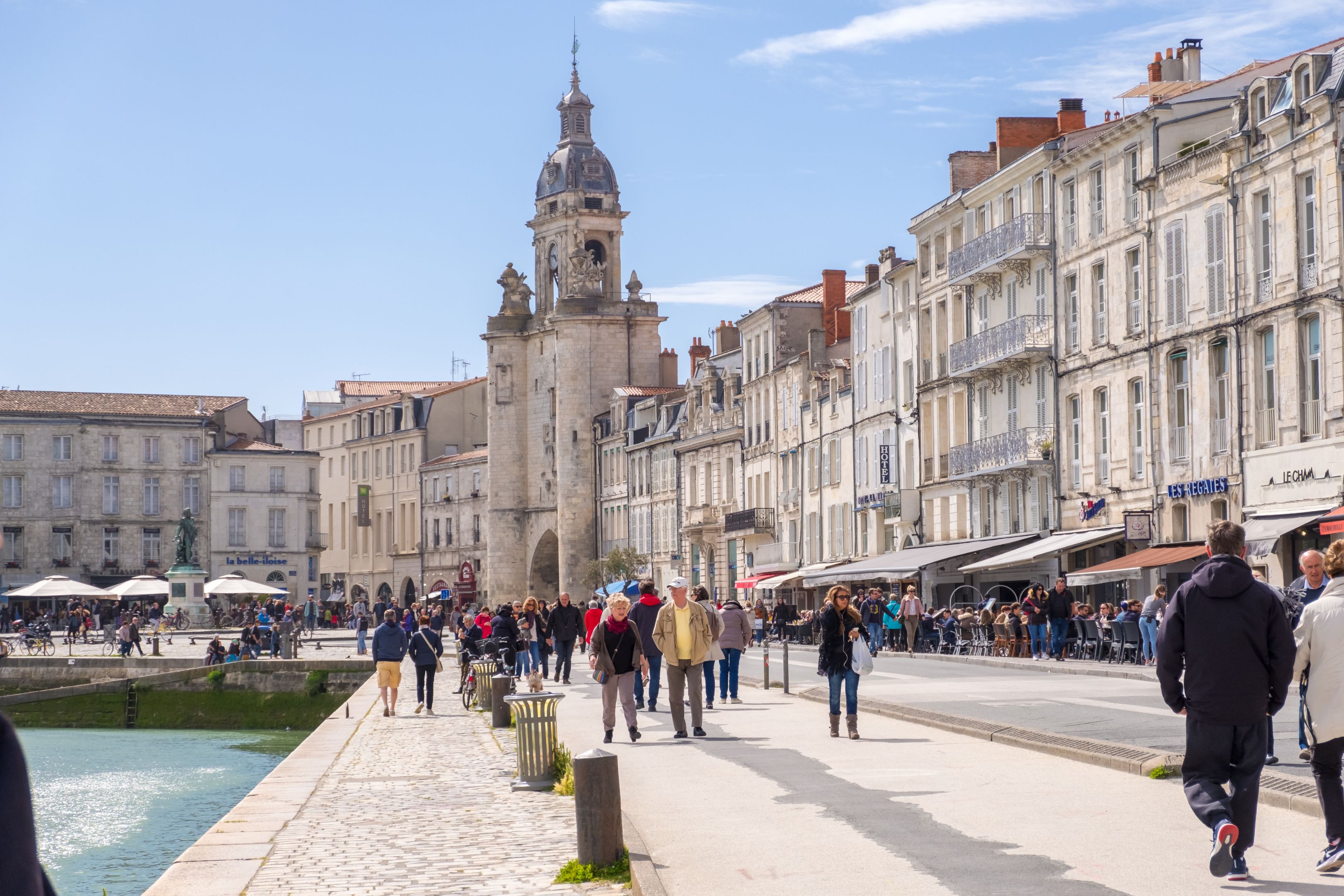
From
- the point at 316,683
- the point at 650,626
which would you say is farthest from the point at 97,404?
the point at 650,626

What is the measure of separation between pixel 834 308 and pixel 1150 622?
37.9 m

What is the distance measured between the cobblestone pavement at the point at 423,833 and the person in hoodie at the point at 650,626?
1891 mm

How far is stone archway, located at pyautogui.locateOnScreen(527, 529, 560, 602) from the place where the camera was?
304ft

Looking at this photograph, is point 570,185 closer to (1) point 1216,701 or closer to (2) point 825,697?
(2) point 825,697

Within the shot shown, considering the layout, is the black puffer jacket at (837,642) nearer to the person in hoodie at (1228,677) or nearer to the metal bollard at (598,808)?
the metal bollard at (598,808)

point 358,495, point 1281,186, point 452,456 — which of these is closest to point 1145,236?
point 1281,186

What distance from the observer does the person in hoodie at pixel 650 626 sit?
59.9ft

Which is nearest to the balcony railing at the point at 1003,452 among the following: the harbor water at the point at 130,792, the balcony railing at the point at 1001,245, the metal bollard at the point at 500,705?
the balcony railing at the point at 1001,245

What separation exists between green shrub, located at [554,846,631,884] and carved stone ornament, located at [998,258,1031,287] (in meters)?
36.0

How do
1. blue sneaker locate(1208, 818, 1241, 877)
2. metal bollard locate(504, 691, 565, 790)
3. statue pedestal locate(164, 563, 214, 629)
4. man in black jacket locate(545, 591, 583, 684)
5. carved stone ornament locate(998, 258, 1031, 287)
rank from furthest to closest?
statue pedestal locate(164, 563, 214, 629) < carved stone ornament locate(998, 258, 1031, 287) < man in black jacket locate(545, 591, 583, 684) < metal bollard locate(504, 691, 565, 790) < blue sneaker locate(1208, 818, 1241, 877)

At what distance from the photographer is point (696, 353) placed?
273ft

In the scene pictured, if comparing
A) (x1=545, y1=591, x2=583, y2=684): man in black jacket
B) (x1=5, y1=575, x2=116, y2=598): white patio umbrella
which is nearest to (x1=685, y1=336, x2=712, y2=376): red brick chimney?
(x1=5, y1=575, x2=116, y2=598): white patio umbrella

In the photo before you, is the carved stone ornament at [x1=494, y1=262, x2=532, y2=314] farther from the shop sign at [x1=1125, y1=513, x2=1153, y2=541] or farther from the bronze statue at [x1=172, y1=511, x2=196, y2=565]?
the shop sign at [x1=1125, y1=513, x2=1153, y2=541]

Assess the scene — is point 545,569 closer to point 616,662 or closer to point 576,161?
point 576,161
